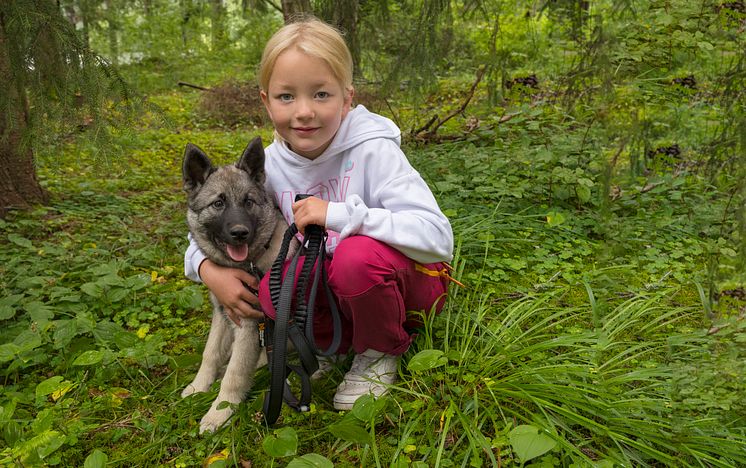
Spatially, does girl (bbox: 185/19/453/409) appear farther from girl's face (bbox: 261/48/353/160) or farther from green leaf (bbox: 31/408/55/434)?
green leaf (bbox: 31/408/55/434)

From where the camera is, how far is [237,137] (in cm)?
745

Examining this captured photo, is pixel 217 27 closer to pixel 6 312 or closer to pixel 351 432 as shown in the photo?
pixel 6 312

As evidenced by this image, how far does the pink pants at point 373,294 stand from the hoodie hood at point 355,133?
1.53ft

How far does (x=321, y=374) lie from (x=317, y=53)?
4.84 feet

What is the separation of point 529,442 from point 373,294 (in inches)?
29.9

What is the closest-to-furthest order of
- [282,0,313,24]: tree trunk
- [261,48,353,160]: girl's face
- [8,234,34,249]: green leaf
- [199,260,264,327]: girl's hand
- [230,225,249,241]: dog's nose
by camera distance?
[261,48,353,160]: girl's face < [230,225,249,241]: dog's nose < [199,260,264,327]: girl's hand < [8,234,34,249]: green leaf < [282,0,313,24]: tree trunk

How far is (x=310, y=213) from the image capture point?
207cm

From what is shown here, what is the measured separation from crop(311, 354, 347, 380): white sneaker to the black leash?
357mm

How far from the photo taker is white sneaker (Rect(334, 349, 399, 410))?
2268 mm

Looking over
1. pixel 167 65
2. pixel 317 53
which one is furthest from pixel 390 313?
pixel 167 65

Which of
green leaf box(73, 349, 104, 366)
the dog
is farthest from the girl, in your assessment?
green leaf box(73, 349, 104, 366)

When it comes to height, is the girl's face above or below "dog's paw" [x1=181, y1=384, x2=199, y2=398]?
above

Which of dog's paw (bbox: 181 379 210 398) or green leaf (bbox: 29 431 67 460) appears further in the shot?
dog's paw (bbox: 181 379 210 398)

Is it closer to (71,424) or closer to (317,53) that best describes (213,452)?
(71,424)
